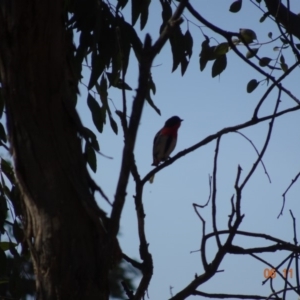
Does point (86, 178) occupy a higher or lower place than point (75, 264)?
higher

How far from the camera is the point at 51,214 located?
1.33 meters

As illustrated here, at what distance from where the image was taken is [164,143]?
582 centimetres

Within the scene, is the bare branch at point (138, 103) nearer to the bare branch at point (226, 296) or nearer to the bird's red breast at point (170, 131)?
the bare branch at point (226, 296)

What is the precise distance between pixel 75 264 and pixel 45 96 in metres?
0.31

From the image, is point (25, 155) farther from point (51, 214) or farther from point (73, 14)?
point (73, 14)

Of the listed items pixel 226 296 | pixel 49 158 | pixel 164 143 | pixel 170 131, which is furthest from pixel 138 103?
pixel 170 131

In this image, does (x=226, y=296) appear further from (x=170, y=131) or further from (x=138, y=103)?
(x=170, y=131)

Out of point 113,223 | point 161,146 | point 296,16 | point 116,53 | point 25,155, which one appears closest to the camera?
point 113,223

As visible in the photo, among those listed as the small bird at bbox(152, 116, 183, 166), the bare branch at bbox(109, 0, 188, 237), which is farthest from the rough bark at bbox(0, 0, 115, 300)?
the small bird at bbox(152, 116, 183, 166)

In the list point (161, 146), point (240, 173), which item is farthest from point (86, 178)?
point (161, 146)

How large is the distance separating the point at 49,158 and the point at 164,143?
4473 millimetres

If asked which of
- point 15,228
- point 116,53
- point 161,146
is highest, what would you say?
point 161,146

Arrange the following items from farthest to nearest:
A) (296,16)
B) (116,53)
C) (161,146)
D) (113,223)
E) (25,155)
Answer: (161,146), (116,53), (296,16), (25,155), (113,223)

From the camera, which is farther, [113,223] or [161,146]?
[161,146]
